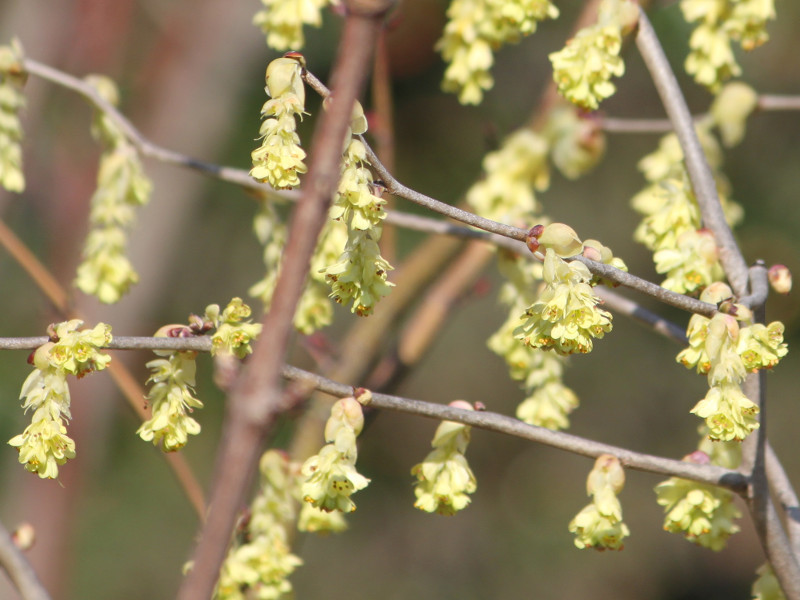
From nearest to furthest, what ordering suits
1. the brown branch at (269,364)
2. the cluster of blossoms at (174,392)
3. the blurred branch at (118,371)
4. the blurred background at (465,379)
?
the brown branch at (269,364)
the cluster of blossoms at (174,392)
the blurred branch at (118,371)
the blurred background at (465,379)

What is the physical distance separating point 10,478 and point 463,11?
2.11 m

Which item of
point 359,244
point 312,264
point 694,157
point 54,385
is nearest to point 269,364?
point 359,244

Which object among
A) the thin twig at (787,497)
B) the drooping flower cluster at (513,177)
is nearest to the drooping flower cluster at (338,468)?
the thin twig at (787,497)

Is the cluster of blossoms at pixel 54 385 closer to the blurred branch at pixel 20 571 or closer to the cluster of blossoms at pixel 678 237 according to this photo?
the blurred branch at pixel 20 571

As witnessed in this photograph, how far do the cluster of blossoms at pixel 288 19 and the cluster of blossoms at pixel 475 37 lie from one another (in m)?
0.16

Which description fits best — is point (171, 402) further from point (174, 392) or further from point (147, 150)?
point (147, 150)

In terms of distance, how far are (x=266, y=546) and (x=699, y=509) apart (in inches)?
18.1

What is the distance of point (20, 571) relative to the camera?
2.59 feet

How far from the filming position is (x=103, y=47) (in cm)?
272

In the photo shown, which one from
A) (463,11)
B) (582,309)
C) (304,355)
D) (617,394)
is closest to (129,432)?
(304,355)

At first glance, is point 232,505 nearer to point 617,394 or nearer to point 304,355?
point 304,355

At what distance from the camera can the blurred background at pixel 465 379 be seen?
316 centimetres

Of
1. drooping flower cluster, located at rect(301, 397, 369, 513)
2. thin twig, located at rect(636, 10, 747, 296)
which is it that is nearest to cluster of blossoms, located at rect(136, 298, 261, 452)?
drooping flower cluster, located at rect(301, 397, 369, 513)

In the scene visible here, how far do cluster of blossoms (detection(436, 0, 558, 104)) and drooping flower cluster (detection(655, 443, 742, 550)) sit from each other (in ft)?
1.65
